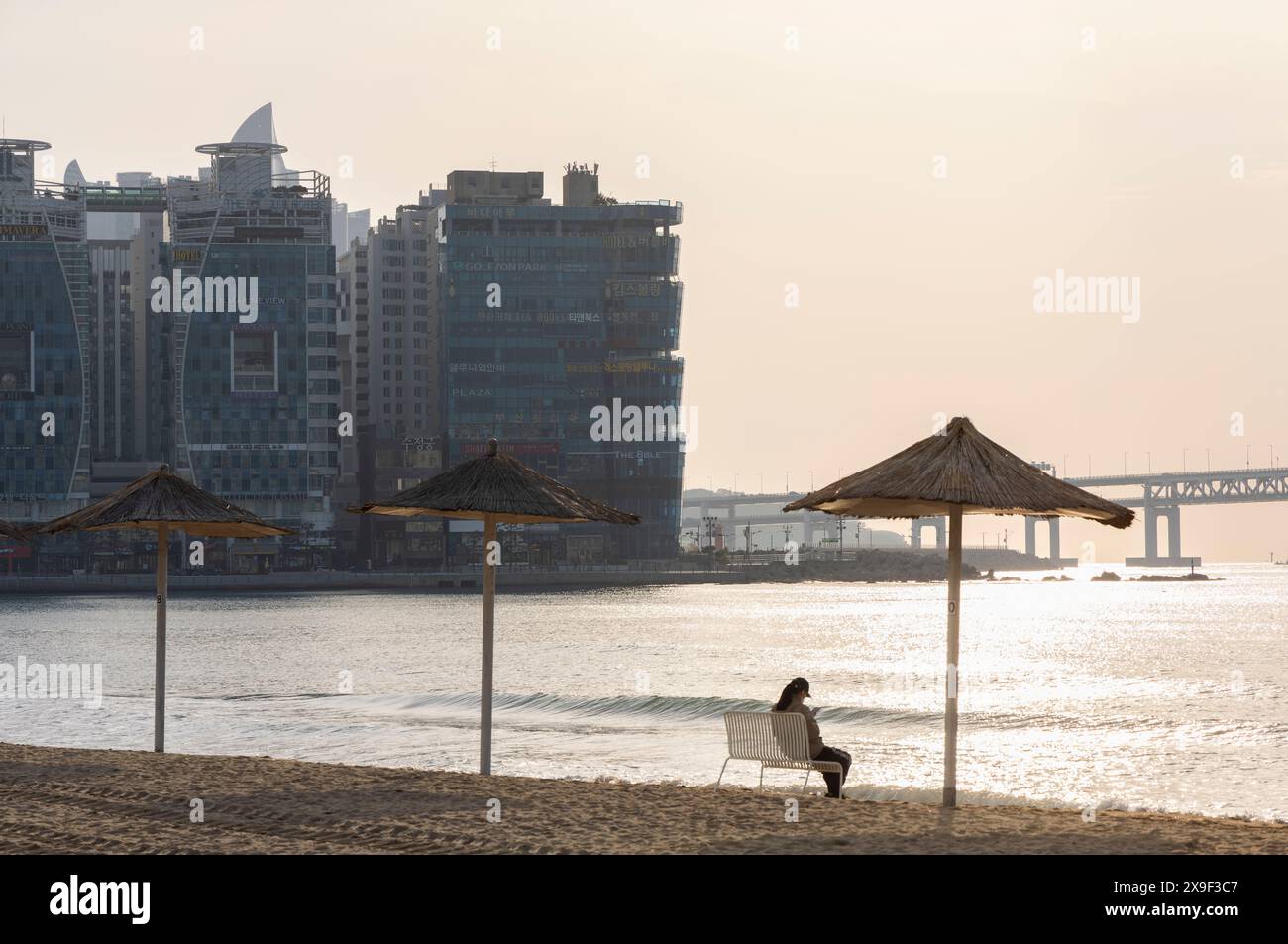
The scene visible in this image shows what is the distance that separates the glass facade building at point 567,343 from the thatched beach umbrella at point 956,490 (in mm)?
151042

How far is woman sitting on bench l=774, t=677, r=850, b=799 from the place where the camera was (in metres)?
16.4

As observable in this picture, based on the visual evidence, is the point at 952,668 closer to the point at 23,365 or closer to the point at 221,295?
the point at 221,295

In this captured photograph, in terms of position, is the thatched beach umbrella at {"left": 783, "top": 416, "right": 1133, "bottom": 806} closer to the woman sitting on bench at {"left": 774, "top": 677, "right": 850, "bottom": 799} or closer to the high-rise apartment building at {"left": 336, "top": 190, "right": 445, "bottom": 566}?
the woman sitting on bench at {"left": 774, "top": 677, "right": 850, "bottom": 799}

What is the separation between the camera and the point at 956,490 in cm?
1414

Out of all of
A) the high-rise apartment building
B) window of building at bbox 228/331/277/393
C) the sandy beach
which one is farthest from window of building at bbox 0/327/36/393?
the sandy beach

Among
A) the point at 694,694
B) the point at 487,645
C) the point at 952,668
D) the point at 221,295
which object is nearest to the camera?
the point at 952,668

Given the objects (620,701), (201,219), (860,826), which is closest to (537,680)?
(620,701)

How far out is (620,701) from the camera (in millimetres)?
43094

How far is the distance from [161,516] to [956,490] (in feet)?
32.6

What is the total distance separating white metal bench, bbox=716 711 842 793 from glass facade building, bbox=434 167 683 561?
490ft

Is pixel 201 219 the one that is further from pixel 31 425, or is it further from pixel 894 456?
pixel 894 456

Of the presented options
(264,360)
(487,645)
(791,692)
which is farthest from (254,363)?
(791,692)

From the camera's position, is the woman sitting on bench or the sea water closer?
the woman sitting on bench
